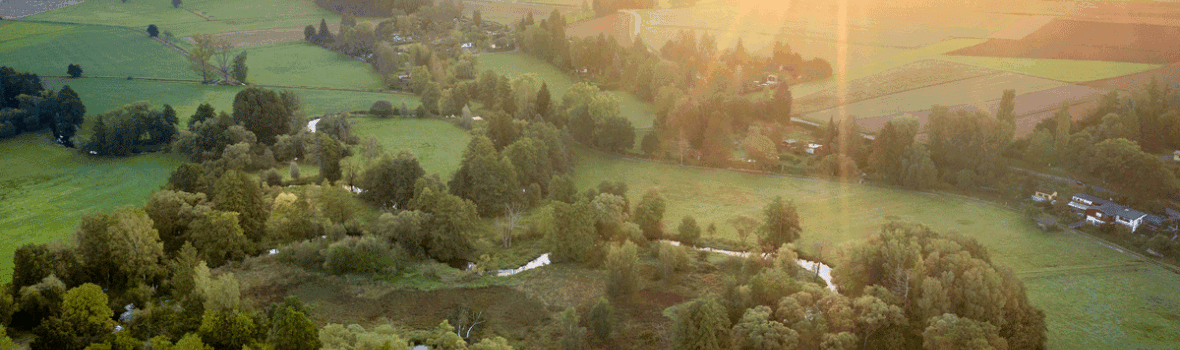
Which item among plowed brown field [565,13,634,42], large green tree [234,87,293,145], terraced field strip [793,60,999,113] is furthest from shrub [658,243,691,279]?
plowed brown field [565,13,634,42]

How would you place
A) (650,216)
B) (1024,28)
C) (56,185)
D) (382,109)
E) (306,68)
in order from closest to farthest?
1. (650,216)
2. (56,185)
3. (382,109)
4. (1024,28)
5. (306,68)

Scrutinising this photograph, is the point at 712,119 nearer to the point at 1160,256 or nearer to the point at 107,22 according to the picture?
the point at 1160,256

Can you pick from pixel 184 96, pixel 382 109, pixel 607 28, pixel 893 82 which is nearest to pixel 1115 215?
pixel 893 82

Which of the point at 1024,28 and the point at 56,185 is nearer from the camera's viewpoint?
the point at 56,185

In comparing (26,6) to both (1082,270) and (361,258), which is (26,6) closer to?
(361,258)

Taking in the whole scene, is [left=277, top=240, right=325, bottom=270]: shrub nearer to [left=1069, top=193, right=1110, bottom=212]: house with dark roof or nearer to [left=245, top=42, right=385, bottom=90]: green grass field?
[left=245, top=42, right=385, bottom=90]: green grass field

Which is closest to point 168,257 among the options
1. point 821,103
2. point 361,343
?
point 361,343
